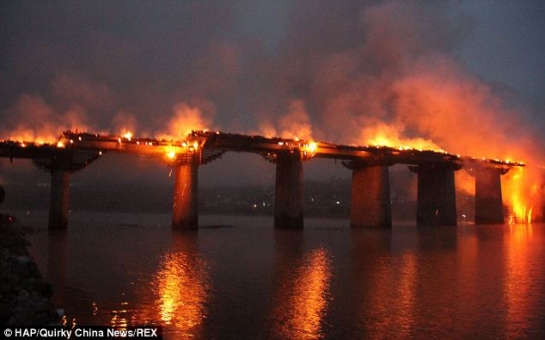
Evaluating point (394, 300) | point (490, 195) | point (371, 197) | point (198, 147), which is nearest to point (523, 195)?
point (490, 195)

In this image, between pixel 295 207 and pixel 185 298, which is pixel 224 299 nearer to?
pixel 185 298

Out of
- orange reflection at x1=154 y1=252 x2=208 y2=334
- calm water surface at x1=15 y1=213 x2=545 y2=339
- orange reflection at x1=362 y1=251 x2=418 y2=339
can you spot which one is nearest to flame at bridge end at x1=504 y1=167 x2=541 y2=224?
calm water surface at x1=15 y1=213 x2=545 y2=339

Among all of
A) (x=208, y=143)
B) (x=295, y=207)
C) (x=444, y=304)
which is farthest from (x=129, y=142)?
(x=444, y=304)

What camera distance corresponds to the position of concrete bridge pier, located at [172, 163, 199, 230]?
6316 centimetres

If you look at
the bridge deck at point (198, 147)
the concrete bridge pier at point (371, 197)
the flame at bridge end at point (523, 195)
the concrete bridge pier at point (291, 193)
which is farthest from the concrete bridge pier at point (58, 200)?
the flame at bridge end at point (523, 195)

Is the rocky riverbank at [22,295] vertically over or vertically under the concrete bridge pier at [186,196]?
under

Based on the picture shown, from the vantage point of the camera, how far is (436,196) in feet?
301

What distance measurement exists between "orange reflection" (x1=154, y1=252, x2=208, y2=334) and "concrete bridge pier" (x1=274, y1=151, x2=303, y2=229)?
40.9 m

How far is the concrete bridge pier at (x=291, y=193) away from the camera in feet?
232

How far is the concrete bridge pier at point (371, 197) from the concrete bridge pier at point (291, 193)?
14.1 m

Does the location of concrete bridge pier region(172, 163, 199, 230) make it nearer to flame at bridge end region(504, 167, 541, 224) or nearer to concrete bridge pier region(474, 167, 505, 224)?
concrete bridge pier region(474, 167, 505, 224)

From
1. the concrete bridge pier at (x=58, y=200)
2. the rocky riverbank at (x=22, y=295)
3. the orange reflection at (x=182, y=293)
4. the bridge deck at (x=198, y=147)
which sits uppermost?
the bridge deck at (x=198, y=147)

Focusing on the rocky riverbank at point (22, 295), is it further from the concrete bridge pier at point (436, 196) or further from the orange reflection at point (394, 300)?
the concrete bridge pier at point (436, 196)

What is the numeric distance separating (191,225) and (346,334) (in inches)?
2057
